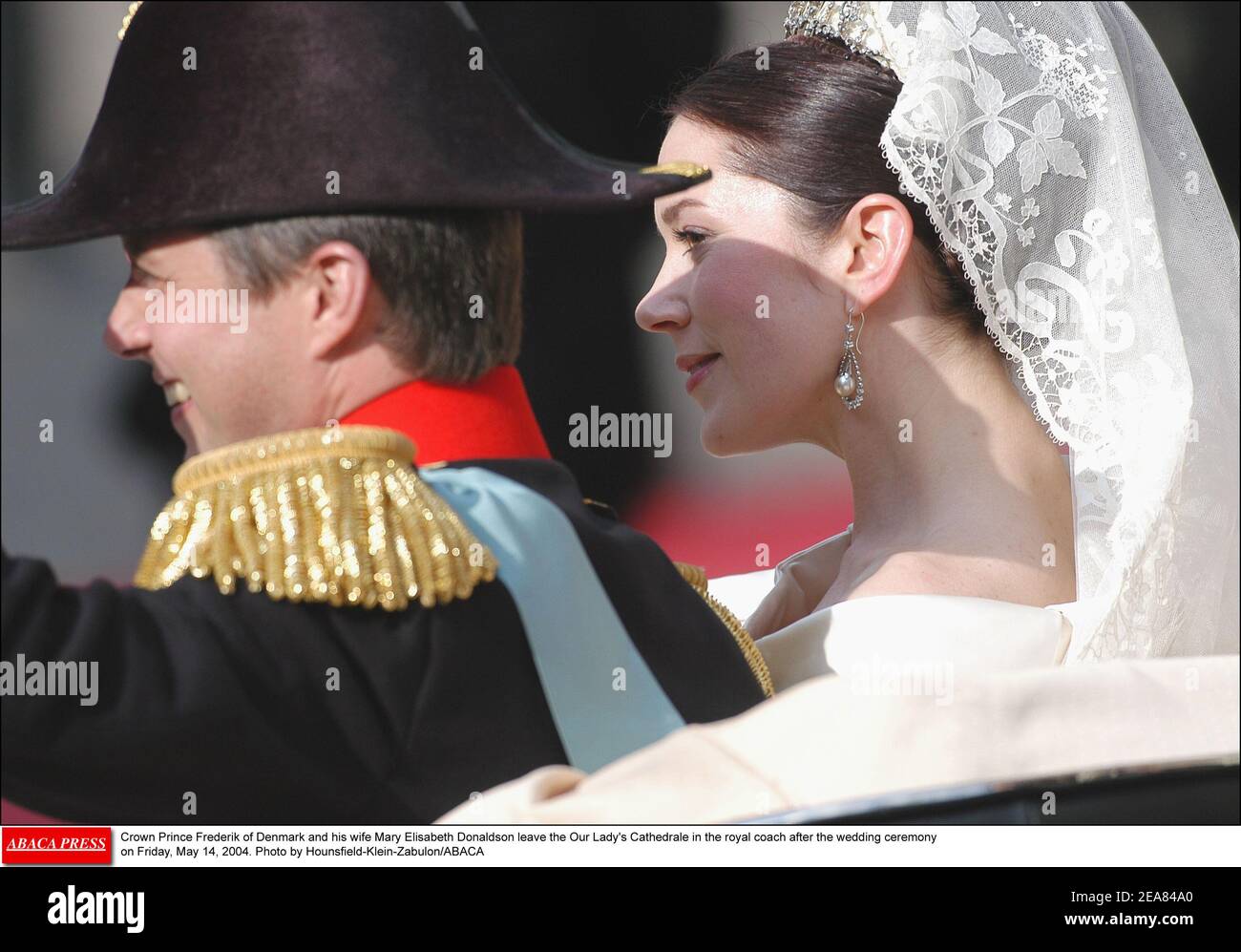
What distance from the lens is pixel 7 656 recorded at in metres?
1.00

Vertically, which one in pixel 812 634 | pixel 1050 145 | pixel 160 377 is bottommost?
pixel 812 634

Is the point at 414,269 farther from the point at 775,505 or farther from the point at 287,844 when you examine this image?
the point at 775,505

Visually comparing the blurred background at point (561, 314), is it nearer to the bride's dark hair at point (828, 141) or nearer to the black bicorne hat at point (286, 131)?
the bride's dark hair at point (828, 141)

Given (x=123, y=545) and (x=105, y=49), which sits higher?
(x=105, y=49)

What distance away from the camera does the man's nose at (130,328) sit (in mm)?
1234

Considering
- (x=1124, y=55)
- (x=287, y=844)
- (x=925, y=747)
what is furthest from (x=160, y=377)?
(x=1124, y=55)

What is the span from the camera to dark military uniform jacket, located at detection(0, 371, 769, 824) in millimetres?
1043

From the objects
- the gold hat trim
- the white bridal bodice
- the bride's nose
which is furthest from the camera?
the bride's nose

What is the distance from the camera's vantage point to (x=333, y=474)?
3.71 feet

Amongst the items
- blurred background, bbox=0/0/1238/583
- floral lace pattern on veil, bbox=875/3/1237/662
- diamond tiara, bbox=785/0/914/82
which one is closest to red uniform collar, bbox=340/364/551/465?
floral lace pattern on veil, bbox=875/3/1237/662

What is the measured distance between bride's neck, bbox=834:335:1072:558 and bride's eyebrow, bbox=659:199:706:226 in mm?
301

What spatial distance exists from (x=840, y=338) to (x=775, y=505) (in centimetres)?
131

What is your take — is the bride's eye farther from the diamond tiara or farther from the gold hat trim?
→ the gold hat trim

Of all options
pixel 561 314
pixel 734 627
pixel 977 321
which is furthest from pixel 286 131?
pixel 561 314
